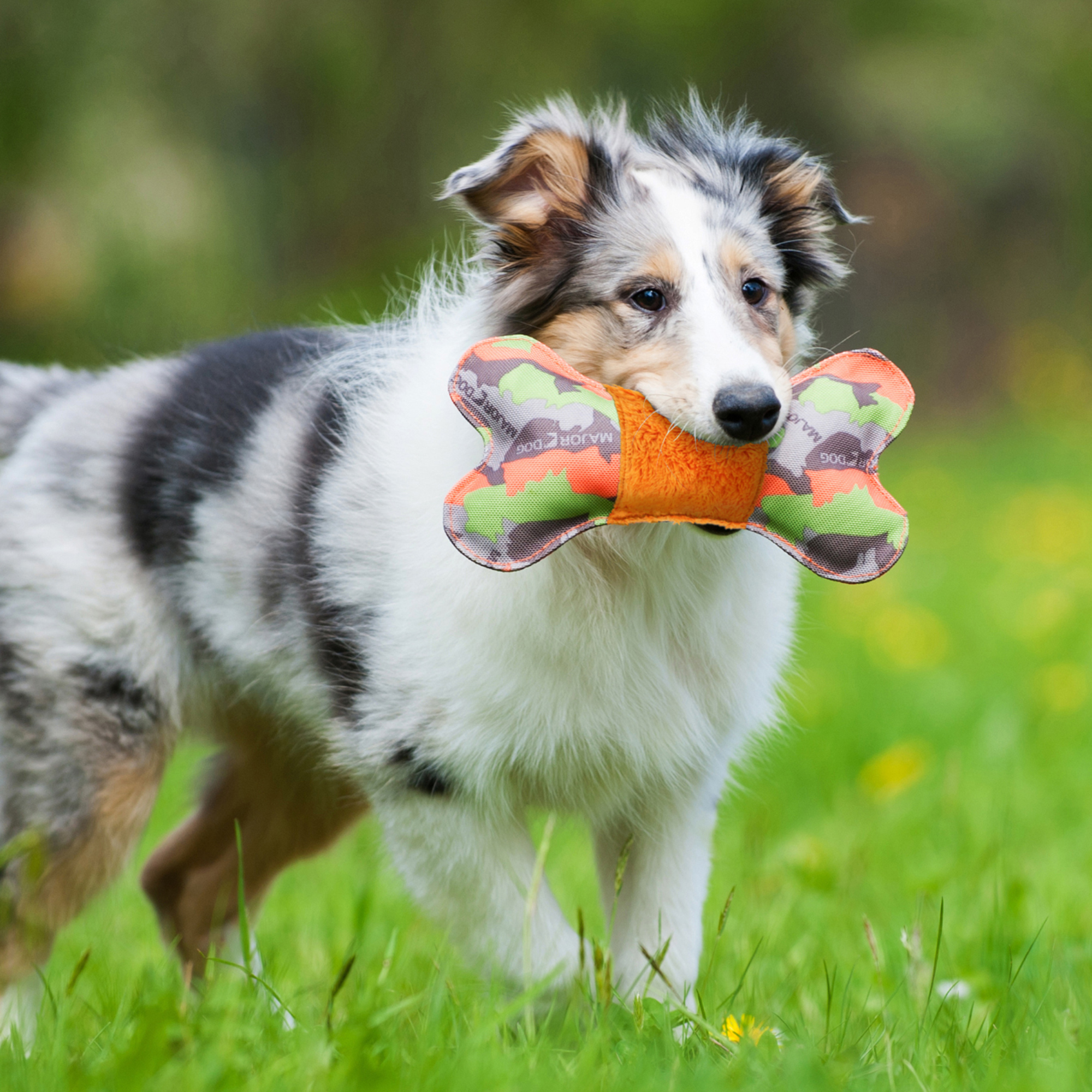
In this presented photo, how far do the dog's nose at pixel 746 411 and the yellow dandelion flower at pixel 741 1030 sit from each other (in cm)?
113

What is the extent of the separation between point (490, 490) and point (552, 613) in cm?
47

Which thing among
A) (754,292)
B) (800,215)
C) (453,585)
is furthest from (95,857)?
(800,215)

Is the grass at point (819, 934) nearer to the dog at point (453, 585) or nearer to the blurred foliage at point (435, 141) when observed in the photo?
the dog at point (453, 585)

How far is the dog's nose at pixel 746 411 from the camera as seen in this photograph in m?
2.53

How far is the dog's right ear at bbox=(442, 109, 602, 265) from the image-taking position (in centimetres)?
299

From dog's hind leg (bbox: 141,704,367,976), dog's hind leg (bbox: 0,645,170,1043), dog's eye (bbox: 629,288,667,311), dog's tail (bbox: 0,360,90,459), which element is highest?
dog's eye (bbox: 629,288,667,311)

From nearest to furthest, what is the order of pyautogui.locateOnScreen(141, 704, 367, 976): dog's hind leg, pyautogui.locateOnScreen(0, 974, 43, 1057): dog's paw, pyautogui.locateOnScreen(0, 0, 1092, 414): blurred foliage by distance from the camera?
pyautogui.locateOnScreen(0, 974, 43, 1057): dog's paw → pyautogui.locateOnScreen(141, 704, 367, 976): dog's hind leg → pyautogui.locateOnScreen(0, 0, 1092, 414): blurred foliage

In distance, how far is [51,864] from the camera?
3.38 meters

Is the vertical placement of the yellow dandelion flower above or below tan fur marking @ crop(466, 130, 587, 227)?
below

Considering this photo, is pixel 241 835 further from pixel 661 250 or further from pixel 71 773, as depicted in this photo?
pixel 661 250

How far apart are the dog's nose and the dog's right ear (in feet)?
2.31

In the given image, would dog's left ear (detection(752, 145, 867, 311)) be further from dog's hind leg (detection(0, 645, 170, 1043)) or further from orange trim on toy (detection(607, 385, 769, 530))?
dog's hind leg (detection(0, 645, 170, 1043))

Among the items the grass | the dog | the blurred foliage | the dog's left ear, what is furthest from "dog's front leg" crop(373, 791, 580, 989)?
the blurred foliage

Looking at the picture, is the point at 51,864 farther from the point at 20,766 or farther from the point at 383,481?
the point at 383,481
